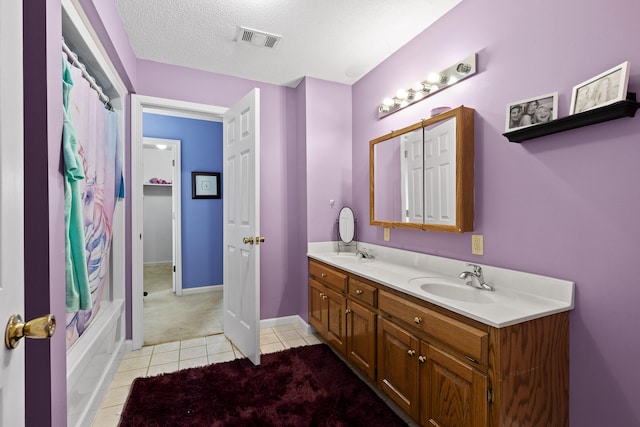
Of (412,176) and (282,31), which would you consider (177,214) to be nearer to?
(282,31)

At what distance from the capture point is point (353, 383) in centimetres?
211

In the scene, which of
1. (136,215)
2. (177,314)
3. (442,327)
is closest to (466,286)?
(442,327)

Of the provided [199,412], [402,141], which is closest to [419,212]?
[402,141]

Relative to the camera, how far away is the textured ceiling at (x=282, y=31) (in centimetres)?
199

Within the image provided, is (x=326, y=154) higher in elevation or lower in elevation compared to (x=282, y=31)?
lower

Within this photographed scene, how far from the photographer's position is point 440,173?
79.2 inches

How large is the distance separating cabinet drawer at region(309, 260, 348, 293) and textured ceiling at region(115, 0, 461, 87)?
1.76 metres

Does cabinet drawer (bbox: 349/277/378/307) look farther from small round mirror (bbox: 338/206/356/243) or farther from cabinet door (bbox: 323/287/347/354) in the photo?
small round mirror (bbox: 338/206/356/243)

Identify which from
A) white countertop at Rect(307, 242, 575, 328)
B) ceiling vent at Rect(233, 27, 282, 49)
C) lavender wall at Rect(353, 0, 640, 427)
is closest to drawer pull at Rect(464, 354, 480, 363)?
white countertop at Rect(307, 242, 575, 328)

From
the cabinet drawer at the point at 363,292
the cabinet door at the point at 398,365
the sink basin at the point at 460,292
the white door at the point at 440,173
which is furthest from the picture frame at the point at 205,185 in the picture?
the sink basin at the point at 460,292

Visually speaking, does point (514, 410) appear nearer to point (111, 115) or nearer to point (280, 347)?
point (280, 347)

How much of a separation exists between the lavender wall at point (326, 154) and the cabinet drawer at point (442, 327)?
132cm

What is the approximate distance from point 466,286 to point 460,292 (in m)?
0.05

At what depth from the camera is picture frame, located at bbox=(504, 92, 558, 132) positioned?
145cm
